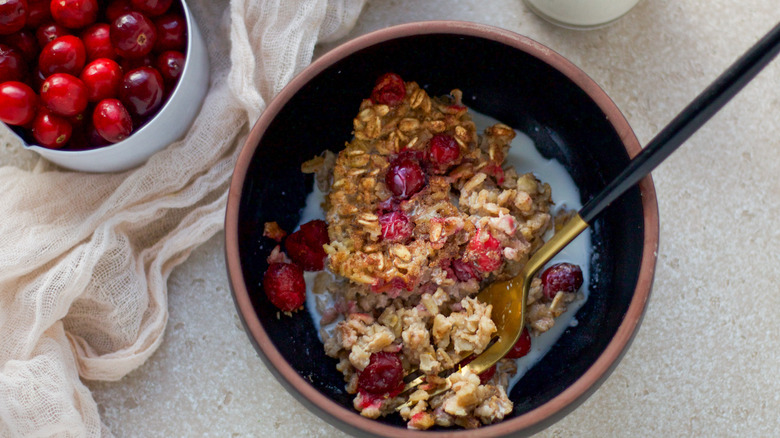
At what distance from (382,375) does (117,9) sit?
2.03 ft

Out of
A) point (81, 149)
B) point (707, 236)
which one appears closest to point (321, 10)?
point (81, 149)

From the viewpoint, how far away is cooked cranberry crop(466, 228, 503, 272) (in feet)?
3.19

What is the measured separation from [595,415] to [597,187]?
13.6 inches

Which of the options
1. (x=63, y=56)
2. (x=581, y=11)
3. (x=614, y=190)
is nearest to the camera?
(x=614, y=190)

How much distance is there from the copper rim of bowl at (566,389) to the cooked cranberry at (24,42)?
1.15 ft

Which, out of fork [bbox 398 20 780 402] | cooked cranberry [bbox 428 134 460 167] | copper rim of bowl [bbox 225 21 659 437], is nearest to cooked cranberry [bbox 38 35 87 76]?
copper rim of bowl [bbox 225 21 659 437]

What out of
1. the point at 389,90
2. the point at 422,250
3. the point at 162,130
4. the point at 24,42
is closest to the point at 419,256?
the point at 422,250

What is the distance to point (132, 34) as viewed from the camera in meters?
0.98

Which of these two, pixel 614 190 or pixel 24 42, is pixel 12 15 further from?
pixel 614 190

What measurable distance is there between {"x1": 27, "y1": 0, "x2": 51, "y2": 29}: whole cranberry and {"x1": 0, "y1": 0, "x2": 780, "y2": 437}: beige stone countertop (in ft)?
0.72

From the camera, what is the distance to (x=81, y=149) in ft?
3.36

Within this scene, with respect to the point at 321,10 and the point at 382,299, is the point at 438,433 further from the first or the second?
the point at 321,10

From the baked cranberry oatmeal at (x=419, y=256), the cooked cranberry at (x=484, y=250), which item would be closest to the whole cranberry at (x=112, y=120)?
the baked cranberry oatmeal at (x=419, y=256)

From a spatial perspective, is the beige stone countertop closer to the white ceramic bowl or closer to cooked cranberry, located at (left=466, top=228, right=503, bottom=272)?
the white ceramic bowl
